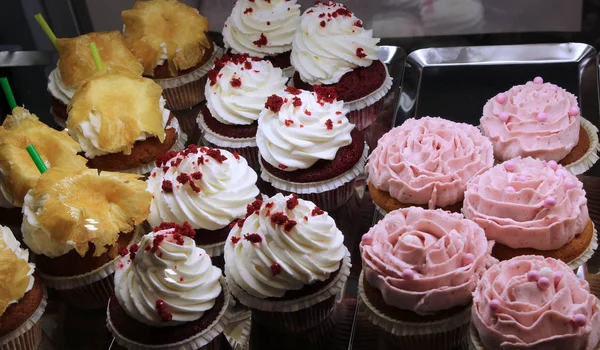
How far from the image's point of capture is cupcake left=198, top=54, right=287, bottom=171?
448 cm

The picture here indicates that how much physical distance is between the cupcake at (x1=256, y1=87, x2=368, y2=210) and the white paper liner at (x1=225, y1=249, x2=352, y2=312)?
0.71 meters

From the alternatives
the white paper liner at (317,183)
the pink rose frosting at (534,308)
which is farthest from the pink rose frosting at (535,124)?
the pink rose frosting at (534,308)

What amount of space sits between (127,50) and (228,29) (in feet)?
2.06

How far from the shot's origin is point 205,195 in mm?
3828

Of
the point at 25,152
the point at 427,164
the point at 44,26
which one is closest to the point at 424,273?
the point at 427,164

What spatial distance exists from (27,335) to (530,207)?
2.31 metres

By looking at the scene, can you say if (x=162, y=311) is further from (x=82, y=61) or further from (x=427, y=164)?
(x=82, y=61)

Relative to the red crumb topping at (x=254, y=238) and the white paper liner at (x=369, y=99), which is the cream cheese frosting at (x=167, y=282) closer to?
the red crumb topping at (x=254, y=238)

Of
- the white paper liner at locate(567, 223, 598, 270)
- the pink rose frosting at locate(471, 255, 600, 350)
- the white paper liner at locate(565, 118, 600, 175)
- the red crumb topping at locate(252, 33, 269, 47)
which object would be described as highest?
the red crumb topping at locate(252, 33, 269, 47)

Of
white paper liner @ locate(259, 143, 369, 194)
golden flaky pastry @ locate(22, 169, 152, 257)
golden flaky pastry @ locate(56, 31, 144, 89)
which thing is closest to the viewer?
golden flaky pastry @ locate(22, 169, 152, 257)

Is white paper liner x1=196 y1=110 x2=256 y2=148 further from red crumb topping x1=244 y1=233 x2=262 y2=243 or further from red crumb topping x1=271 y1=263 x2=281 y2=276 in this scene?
red crumb topping x1=271 y1=263 x2=281 y2=276

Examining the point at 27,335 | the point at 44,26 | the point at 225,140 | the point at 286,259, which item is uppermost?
the point at 44,26

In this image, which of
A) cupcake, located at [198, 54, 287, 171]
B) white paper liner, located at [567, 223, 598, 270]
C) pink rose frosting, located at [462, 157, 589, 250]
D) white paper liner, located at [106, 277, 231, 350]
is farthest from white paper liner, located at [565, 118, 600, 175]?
white paper liner, located at [106, 277, 231, 350]

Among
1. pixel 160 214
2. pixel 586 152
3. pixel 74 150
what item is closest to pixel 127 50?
pixel 74 150
